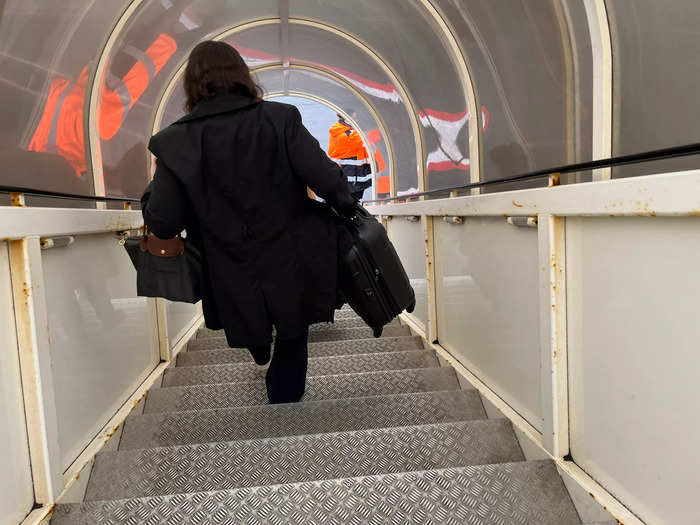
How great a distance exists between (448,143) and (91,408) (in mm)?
2975

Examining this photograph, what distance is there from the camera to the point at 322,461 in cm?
224

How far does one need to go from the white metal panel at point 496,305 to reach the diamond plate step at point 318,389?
0.24 m

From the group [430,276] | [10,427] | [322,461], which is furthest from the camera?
[430,276]

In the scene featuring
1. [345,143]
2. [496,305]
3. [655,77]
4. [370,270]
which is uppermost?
[345,143]

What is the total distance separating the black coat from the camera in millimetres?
2357

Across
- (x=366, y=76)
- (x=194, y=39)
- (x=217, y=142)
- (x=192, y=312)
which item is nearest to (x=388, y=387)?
(x=217, y=142)

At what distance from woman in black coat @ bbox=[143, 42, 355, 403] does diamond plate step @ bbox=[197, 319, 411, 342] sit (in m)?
2.10

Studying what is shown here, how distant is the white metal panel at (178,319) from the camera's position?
13.4ft

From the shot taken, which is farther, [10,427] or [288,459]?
[288,459]

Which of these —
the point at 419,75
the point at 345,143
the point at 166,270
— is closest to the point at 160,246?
the point at 166,270

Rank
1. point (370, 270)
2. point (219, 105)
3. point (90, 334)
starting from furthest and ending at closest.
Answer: point (370, 270) < point (90, 334) < point (219, 105)

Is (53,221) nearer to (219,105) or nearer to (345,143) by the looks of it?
(219,105)

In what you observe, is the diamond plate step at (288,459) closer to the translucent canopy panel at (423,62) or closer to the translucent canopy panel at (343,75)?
the translucent canopy panel at (423,62)

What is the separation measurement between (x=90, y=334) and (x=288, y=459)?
1.06 m
